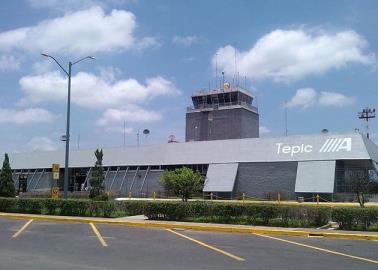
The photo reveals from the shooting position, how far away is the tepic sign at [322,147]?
154 feet

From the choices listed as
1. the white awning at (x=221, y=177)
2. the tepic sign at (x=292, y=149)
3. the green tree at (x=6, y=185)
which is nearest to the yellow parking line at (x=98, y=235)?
the green tree at (x=6, y=185)

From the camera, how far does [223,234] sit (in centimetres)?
1861

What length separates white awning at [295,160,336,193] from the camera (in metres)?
45.8

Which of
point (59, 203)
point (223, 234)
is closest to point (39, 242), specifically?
point (223, 234)

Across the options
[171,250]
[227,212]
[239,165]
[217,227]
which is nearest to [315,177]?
[239,165]

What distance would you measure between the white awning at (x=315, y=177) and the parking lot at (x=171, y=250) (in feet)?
94.6

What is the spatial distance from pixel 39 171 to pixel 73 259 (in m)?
60.7

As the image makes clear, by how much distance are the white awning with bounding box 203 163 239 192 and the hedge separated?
84.0 ft

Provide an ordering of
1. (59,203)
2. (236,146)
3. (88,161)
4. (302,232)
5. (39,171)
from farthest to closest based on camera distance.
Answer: (39,171), (88,161), (236,146), (59,203), (302,232)

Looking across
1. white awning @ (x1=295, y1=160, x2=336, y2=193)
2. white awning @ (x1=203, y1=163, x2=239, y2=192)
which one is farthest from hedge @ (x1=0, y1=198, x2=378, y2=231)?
white awning @ (x1=203, y1=163, x2=239, y2=192)

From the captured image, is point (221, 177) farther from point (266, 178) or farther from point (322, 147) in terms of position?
point (322, 147)

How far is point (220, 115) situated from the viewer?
300 feet

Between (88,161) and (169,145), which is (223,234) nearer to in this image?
(169,145)

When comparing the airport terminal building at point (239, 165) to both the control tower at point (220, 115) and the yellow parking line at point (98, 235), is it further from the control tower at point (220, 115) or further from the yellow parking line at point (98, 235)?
the control tower at point (220, 115)
